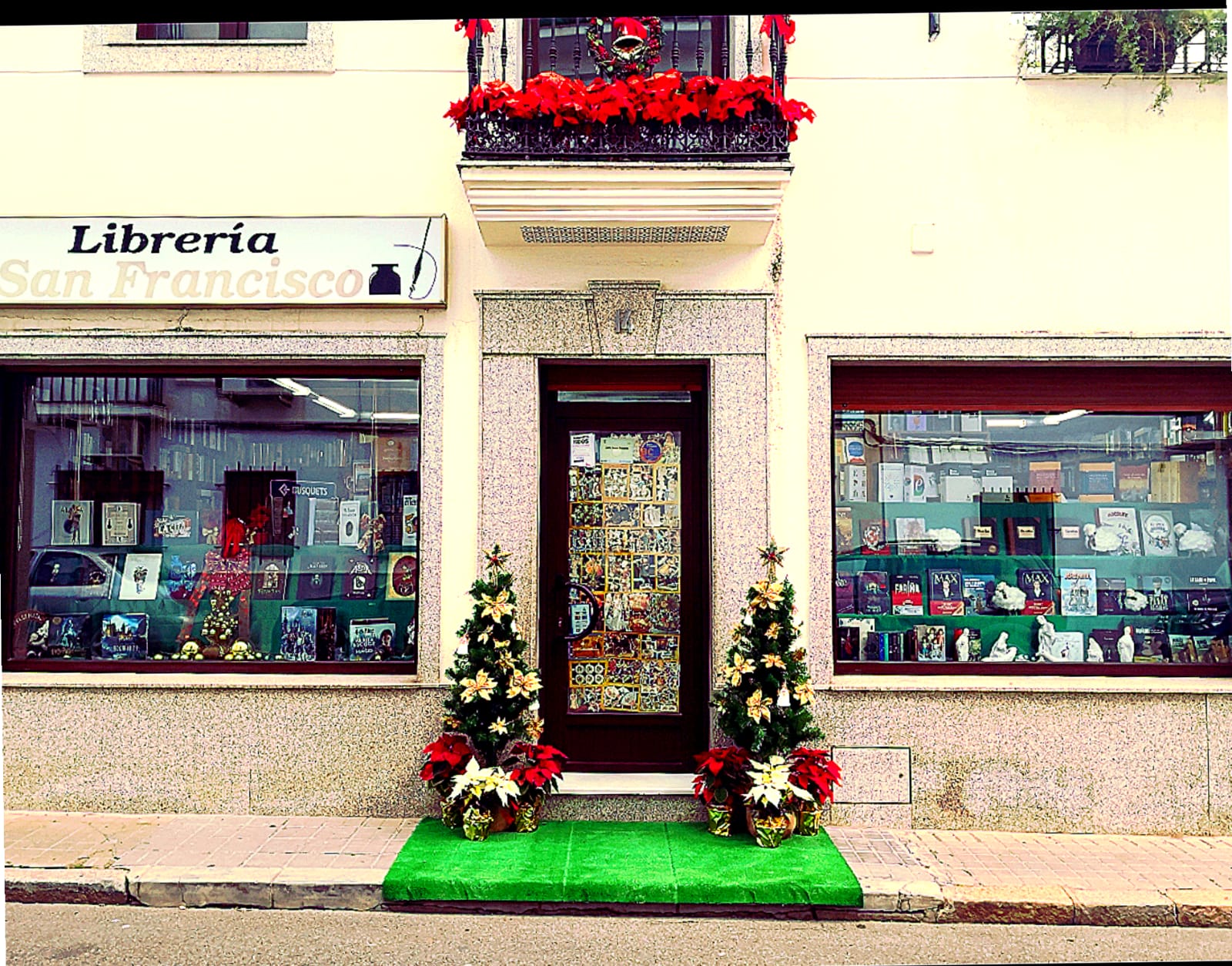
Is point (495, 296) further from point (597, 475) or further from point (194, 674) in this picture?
point (194, 674)

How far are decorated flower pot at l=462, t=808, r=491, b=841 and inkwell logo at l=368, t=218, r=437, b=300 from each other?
3319 mm

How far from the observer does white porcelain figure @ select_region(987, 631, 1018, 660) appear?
726cm

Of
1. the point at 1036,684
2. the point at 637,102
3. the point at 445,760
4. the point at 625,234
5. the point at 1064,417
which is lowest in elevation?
the point at 445,760

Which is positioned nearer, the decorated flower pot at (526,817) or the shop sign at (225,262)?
the decorated flower pot at (526,817)

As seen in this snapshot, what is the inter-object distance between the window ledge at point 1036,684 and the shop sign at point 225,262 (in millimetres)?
3878

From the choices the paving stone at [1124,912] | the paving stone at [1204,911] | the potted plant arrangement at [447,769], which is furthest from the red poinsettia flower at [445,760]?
the paving stone at [1204,911]

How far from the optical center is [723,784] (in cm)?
652

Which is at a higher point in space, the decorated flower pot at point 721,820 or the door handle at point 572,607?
the door handle at point 572,607

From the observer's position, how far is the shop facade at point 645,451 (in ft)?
22.7

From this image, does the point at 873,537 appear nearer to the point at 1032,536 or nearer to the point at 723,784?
the point at 1032,536

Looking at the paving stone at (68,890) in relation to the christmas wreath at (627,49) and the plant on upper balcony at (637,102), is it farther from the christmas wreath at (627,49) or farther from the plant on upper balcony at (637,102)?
the christmas wreath at (627,49)

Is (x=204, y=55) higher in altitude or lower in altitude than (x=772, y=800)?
higher

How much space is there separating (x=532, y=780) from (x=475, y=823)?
0.43 metres

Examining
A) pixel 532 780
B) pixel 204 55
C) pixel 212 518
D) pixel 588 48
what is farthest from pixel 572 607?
pixel 204 55
